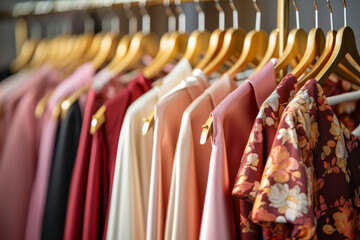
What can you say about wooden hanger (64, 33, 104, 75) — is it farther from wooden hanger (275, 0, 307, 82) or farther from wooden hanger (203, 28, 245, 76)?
wooden hanger (275, 0, 307, 82)

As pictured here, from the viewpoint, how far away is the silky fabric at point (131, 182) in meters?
0.78

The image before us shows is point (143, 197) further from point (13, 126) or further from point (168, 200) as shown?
point (13, 126)

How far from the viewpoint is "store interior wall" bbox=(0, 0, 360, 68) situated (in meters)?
1.22

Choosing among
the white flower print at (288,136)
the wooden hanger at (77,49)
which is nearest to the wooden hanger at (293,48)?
the white flower print at (288,136)

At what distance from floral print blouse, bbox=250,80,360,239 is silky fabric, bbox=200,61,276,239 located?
0.06 metres

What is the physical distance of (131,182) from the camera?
0.78 m

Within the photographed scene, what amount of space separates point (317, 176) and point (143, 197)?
311 mm

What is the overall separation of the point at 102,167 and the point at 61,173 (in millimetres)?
98

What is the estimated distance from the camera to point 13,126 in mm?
991

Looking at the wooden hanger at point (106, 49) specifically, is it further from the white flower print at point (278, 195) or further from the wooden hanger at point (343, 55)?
the white flower print at point (278, 195)

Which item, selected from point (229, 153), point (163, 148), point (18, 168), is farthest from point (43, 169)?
point (229, 153)

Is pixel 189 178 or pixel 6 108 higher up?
pixel 6 108

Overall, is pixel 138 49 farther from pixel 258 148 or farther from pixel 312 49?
pixel 258 148

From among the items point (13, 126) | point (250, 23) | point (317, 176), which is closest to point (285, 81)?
point (317, 176)
